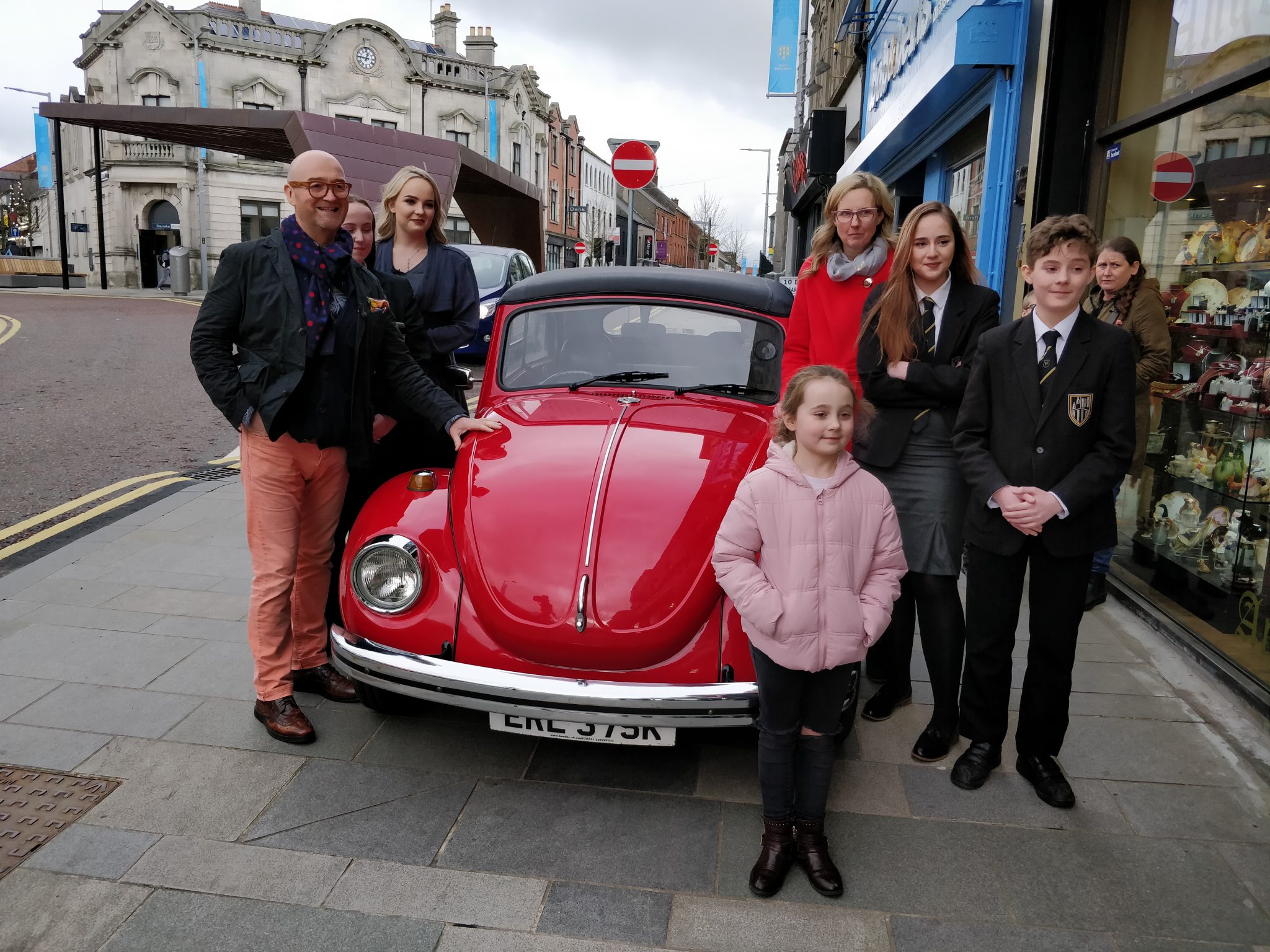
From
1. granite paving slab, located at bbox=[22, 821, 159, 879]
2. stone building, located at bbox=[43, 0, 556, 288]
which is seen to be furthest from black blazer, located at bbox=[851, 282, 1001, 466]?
stone building, located at bbox=[43, 0, 556, 288]

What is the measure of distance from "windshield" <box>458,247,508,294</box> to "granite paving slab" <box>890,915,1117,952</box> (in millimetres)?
11519

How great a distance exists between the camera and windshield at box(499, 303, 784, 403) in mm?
4199

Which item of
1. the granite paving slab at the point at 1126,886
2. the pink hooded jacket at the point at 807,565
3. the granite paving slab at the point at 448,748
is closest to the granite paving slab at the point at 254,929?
the granite paving slab at the point at 448,748

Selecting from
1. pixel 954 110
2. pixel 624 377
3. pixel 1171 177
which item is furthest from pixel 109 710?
pixel 954 110

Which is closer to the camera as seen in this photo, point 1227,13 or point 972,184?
point 1227,13

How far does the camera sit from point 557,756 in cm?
341

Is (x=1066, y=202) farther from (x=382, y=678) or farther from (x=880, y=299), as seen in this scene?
(x=382, y=678)

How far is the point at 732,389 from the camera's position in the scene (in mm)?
4145

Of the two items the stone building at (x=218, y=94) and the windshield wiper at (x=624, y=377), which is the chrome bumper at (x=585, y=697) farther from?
the stone building at (x=218, y=94)

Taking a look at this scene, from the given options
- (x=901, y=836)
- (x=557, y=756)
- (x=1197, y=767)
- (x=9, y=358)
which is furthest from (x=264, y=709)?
(x=9, y=358)

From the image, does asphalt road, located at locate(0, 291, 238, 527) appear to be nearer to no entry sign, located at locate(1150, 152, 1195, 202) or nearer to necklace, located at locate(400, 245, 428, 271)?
necklace, located at locate(400, 245, 428, 271)

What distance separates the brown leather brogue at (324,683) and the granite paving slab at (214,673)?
0.18 m

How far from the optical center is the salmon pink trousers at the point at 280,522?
3475 mm

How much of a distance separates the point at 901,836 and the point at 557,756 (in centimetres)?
121
